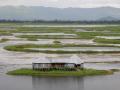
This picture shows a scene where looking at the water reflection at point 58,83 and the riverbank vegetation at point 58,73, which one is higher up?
the riverbank vegetation at point 58,73

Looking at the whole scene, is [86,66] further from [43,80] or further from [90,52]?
[90,52]

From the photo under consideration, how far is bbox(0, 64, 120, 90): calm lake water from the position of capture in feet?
78.4

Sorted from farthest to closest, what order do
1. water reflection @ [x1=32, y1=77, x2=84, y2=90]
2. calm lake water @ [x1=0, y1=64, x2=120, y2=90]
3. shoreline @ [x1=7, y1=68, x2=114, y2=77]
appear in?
shoreline @ [x1=7, y1=68, x2=114, y2=77] < water reflection @ [x1=32, y1=77, x2=84, y2=90] < calm lake water @ [x1=0, y1=64, x2=120, y2=90]

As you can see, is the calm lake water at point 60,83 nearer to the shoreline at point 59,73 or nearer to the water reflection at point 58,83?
the water reflection at point 58,83

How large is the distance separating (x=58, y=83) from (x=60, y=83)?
14cm

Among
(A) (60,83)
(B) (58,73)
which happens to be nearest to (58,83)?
(A) (60,83)

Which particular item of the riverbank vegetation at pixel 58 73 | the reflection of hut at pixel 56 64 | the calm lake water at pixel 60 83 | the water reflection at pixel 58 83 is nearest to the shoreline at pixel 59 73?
the riverbank vegetation at pixel 58 73

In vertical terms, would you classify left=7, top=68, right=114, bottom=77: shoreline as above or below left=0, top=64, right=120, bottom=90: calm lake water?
above

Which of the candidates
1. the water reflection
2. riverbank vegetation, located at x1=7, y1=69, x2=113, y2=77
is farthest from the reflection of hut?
the water reflection

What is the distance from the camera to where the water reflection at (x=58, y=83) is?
2411 centimetres

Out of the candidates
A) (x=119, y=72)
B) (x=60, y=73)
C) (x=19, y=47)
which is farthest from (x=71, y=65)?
(x=19, y=47)

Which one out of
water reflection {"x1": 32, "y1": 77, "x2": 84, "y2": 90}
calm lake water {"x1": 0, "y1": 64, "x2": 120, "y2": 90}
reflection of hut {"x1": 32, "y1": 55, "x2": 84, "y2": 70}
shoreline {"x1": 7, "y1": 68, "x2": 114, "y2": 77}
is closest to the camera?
calm lake water {"x1": 0, "y1": 64, "x2": 120, "y2": 90}

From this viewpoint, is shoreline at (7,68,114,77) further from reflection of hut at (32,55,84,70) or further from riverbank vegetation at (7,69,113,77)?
reflection of hut at (32,55,84,70)

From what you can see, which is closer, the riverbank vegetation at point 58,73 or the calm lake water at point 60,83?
the calm lake water at point 60,83
